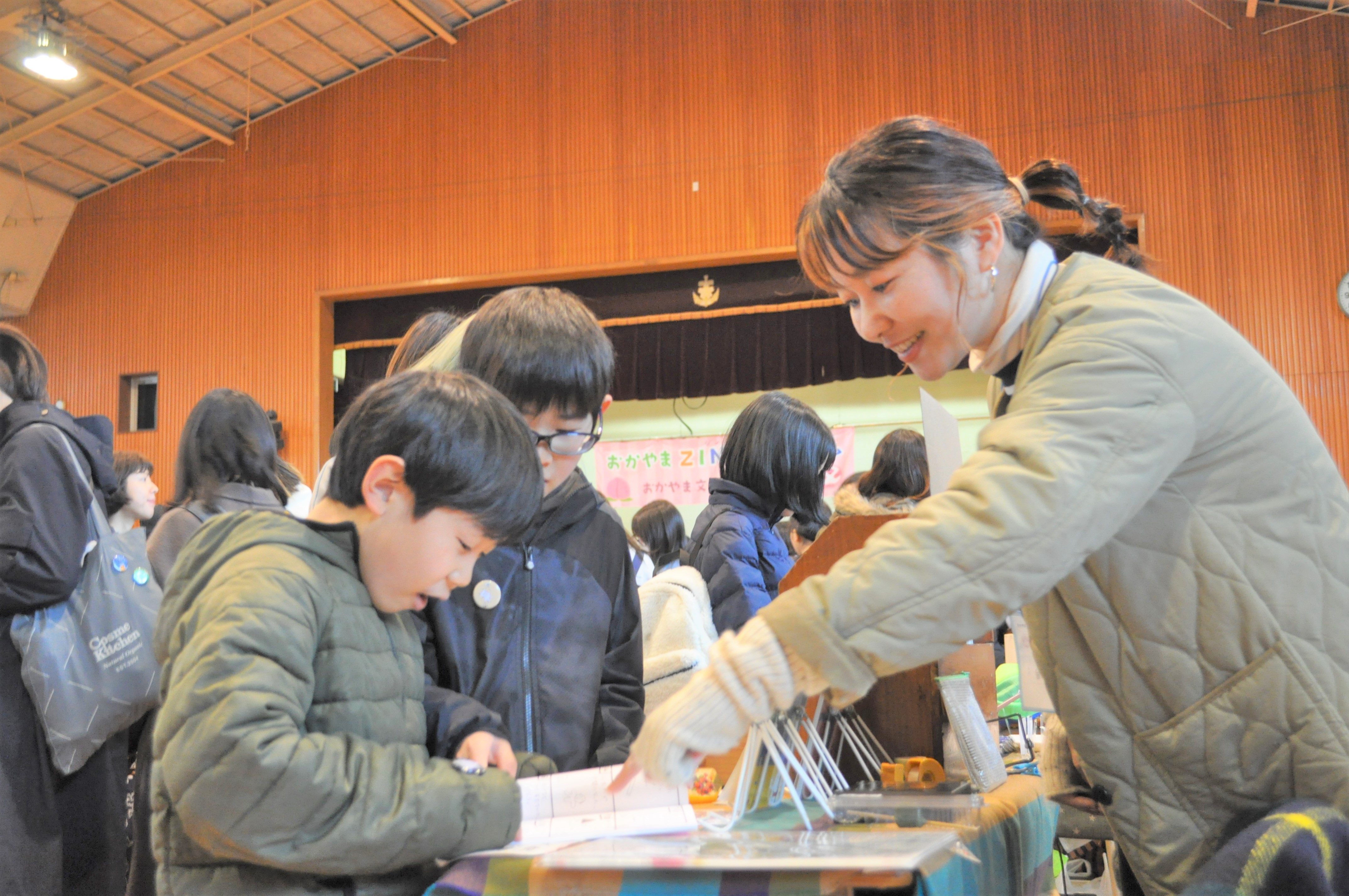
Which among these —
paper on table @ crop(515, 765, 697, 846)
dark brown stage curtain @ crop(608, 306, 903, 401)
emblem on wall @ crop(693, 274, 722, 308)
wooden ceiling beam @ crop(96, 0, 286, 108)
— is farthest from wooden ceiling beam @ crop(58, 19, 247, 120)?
paper on table @ crop(515, 765, 697, 846)

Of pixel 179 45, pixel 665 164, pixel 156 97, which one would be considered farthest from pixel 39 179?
pixel 665 164

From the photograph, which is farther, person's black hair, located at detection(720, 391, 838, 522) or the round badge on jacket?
person's black hair, located at detection(720, 391, 838, 522)

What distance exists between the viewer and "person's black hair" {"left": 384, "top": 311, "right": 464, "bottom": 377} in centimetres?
191

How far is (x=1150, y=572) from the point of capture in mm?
1074

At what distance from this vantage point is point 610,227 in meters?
9.08

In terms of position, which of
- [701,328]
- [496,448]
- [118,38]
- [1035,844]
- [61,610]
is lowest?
[1035,844]

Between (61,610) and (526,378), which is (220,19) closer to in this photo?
(61,610)

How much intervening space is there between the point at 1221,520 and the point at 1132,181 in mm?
7926

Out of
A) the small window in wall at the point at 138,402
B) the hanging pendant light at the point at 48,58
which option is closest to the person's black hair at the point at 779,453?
the hanging pendant light at the point at 48,58

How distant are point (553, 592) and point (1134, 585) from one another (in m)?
0.78

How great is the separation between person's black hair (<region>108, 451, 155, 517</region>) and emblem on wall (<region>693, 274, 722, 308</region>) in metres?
5.23

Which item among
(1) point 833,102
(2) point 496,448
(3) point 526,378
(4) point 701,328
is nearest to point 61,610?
(3) point 526,378

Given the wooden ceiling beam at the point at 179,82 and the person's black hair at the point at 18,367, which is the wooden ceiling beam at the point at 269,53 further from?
the person's black hair at the point at 18,367

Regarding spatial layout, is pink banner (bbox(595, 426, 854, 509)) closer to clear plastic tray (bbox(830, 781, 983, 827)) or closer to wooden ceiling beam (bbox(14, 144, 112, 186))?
wooden ceiling beam (bbox(14, 144, 112, 186))
